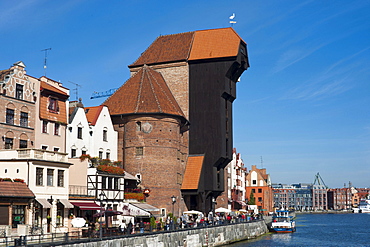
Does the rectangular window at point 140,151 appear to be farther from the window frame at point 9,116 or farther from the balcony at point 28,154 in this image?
the window frame at point 9,116

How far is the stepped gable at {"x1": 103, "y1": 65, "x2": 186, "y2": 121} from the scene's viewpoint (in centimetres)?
6762

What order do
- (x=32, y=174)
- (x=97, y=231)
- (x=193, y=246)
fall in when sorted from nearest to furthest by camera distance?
(x=97, y=231), (x=32, y=174), (x=193, y=246)

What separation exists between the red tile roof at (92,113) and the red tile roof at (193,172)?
15.4 metres

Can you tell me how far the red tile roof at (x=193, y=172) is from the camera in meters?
69.7

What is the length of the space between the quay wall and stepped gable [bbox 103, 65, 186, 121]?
665 inches

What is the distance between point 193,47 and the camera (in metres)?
77.2

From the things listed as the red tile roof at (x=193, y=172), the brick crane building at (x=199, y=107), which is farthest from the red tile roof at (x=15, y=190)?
the red tile roof at (x=193, y=172)

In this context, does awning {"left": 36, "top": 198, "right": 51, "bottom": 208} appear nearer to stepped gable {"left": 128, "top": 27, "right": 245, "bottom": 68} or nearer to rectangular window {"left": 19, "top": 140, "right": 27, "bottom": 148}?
rectangular window {"left": 19, "top": 140, "right": 27, "bottom": 148}

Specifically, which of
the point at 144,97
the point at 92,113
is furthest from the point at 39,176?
the point at 144,97

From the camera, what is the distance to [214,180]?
235 ft

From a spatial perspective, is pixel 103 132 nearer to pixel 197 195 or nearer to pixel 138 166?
pixel 138 166

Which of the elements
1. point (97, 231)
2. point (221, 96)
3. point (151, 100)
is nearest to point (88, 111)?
point (151, 100)

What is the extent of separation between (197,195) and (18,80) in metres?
33.0

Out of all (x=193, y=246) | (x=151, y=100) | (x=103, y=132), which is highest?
(x=151, y=100)
